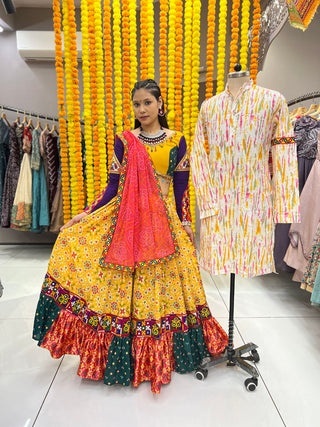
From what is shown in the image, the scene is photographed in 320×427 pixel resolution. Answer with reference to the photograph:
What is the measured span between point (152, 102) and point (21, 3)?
3174 mm

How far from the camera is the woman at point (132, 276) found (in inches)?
57.6

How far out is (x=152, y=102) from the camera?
58.4 inches

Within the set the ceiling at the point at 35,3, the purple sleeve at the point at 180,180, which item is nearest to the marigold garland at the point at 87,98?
the purple sleeve at the point at 180,180

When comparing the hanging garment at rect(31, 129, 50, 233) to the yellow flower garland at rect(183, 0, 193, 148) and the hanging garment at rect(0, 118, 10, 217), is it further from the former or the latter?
the yellow flower garland at rect(183, 0, 193, 148)

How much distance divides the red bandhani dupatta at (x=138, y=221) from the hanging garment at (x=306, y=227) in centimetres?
122

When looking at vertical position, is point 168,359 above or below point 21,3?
below

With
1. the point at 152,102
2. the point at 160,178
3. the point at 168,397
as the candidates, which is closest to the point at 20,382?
the point at 168,397

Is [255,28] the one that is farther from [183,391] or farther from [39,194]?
[39,194]

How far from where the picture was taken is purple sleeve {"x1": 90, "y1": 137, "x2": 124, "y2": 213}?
60.9 inches

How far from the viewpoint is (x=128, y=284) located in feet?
4.87

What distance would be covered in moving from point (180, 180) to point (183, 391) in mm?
1065

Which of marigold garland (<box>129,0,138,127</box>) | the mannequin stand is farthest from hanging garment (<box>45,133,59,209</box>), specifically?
the mannequin stand

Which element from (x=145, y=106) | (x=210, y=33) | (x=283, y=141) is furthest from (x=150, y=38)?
(x=283, y=141)

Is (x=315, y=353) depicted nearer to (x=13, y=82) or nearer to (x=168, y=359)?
(x=168, y=359)
